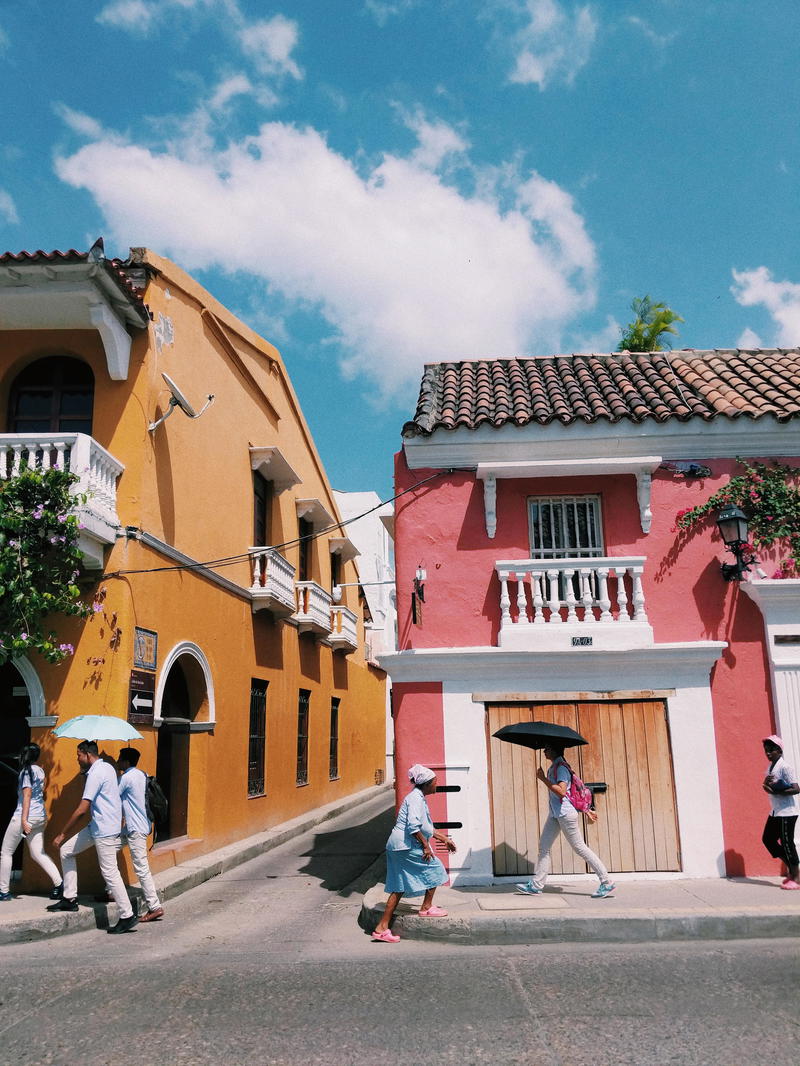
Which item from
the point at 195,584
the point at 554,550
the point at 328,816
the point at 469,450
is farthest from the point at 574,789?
the point at 328,816

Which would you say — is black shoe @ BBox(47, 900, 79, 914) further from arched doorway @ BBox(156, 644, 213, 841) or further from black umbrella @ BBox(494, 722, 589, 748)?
black umbrella @ BBox(494, 722, 589, 748)

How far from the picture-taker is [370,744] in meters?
27.3

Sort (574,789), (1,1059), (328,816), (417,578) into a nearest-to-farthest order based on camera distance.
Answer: (1,1059) < (574,789) < (417,578) < (328,816)

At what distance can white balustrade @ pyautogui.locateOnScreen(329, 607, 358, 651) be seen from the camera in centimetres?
2047

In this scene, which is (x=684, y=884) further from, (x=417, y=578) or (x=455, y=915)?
(x=417, y=578)

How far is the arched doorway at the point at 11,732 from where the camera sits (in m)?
10.4

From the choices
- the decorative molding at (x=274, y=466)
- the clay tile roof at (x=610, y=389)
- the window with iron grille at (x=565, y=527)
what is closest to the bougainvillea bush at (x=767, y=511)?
the clay tile roof at (x=610, y=389)

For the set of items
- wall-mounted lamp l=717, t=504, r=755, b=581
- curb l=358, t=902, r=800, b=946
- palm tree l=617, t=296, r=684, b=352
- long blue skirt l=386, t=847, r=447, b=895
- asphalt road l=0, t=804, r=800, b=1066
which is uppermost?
palm tree l=617, t=296, r=684, b=352

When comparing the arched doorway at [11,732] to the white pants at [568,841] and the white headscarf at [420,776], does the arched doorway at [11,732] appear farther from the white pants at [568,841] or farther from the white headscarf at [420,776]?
the white pants at [568,841]

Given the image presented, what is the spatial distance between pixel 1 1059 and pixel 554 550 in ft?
23.9

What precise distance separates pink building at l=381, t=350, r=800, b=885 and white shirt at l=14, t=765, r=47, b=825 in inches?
148

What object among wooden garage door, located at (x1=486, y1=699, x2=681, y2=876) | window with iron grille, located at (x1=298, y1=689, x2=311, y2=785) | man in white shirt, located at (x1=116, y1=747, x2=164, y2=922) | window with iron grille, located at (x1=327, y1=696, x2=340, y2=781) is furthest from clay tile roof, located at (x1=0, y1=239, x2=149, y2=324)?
window with iron grille, located at (x1=327, y1=696, x2=340, y2=781)

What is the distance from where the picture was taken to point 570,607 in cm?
978

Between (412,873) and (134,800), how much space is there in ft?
9.52
